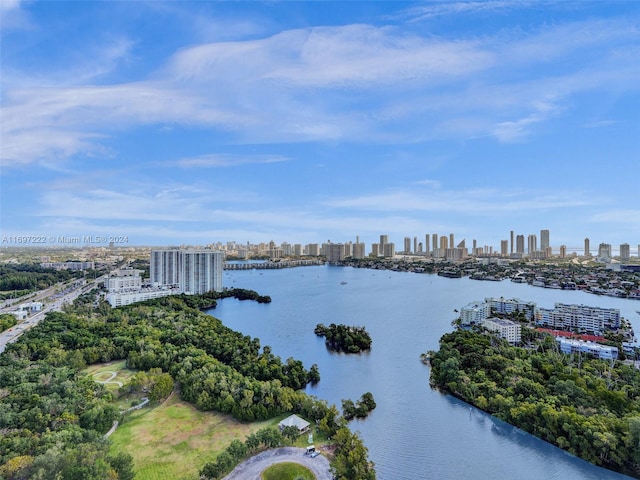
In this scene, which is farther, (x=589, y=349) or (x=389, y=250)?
(x=389, y=250)

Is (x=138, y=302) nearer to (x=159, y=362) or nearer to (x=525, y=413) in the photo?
(x=159, y=362)

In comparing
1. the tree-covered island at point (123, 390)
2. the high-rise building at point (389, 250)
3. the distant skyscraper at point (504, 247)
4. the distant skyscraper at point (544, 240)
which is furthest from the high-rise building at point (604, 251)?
the tree-covered island at point (123, 390)

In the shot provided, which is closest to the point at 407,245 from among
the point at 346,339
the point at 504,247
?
the point at 504,247

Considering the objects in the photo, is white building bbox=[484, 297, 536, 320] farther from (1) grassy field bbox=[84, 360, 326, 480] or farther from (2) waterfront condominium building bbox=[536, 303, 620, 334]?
(1) grassy field bbox=[84, 360, 326, 480]

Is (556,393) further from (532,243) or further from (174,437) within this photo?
(532,243)

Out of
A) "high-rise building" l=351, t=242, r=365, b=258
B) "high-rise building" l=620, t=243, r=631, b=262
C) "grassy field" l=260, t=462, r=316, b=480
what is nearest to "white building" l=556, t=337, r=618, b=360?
"grassy field" l=260, t=462, r=316, b=480
